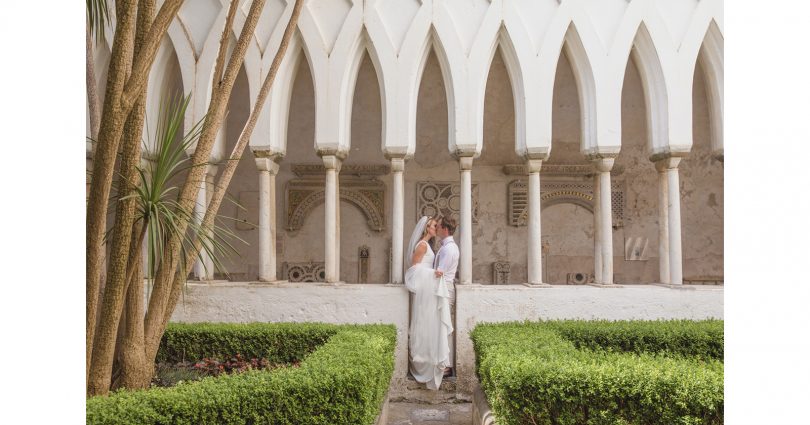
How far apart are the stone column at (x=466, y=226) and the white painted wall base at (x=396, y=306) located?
0.78 feet

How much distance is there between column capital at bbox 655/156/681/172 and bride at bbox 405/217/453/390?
336 cm

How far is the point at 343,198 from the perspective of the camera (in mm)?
10625

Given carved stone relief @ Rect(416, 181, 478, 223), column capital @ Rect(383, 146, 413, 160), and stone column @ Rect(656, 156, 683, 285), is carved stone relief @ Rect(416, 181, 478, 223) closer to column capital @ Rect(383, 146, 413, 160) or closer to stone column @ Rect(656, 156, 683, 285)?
column capital @ Rect(383, 146, 413, 160)

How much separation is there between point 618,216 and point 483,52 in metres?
5.32

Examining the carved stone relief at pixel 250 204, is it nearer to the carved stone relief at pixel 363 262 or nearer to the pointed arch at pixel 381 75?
the carved stone relief at pixel 363 262

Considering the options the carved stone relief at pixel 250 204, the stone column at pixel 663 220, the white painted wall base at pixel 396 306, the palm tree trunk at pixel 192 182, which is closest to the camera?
the palm tree trunk at pixel 192 182

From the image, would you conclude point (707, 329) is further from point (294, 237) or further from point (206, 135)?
point (294, 237)

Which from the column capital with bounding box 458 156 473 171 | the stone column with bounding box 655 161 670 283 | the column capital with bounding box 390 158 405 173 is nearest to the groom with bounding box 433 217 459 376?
the column capital with bounding box 458 156 473 171

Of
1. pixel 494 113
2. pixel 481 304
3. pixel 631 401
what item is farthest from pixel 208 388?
pixel 494 113

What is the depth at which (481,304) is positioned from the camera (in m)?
6.75

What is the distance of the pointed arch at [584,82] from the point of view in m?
7.11

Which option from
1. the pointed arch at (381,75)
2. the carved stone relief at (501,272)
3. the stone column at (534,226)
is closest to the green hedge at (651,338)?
the stone column at (534,226)

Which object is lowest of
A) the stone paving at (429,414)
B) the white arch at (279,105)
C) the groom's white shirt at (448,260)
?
the stone paving at (429,414)

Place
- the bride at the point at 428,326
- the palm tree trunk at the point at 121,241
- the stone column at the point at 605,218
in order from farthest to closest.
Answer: the stone column at the point at 605,218, the bride at the point at 428,326, the palm tree trunk at the point at 121,241
